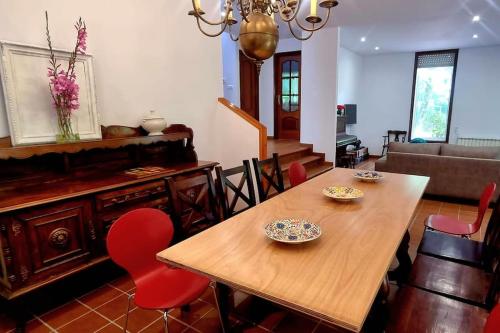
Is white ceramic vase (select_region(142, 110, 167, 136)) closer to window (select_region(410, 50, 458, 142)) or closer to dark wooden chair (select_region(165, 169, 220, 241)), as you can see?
dark wooden chair (select_region(165, 169, 220, 241))

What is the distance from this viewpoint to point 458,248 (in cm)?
199

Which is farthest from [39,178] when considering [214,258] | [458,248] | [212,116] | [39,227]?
[458,248]

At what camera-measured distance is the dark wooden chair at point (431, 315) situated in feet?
4.09

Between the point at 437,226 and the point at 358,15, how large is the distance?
141 inches

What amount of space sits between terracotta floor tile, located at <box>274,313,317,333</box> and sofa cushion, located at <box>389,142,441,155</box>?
143 inches

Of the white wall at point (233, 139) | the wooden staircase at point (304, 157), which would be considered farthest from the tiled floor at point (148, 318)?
the wooden staircase at point (304, 157)

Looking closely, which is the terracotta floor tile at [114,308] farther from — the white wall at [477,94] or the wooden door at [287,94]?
the white wall at [477,94]

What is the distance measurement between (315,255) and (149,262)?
95cm

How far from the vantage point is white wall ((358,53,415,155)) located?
25.5ft

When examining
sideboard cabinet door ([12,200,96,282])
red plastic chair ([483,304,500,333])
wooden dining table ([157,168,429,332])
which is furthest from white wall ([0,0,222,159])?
red plastic chair ([483,304,500,333])

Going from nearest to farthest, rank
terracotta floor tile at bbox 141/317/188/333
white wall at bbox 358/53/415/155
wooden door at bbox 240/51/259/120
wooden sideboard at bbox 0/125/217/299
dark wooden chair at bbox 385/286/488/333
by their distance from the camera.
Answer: dark wooden chair at bbox 385/286/488/333 < wooden sideboard at bbox 0/125/217/299 < terracotta floor tile at bbox 141/317/188/333 < wooden door at bbox 240/51/259/120 < white wall at bbox 358/53/415/155

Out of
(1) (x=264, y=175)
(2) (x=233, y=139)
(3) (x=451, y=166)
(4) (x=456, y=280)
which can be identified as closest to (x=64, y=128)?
(1) (x=264, y=175)

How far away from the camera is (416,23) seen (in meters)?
4.97

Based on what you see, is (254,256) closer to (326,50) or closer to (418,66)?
(326,50)
